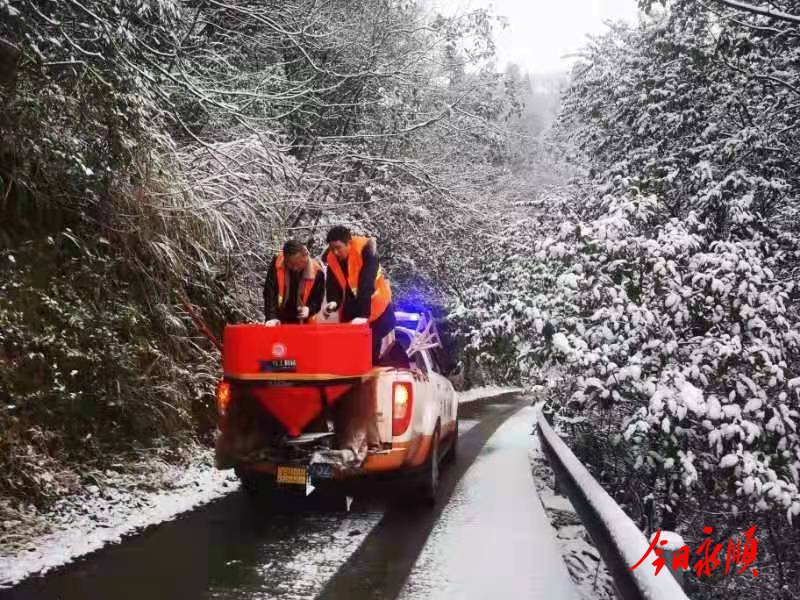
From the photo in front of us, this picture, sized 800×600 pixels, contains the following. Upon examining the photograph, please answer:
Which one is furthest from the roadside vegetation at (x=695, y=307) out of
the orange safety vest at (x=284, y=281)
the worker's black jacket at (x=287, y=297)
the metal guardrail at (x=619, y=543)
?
the worker's black jacket at (x=287, y=297)

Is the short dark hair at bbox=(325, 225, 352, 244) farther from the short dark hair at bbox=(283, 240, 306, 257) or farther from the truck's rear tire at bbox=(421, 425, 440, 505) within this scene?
the truck's rear tire at bbox=(421, 425, 440, 505)

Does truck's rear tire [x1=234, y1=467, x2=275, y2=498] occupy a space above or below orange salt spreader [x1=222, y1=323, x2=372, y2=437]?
below

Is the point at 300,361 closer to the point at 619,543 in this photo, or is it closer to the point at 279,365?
the point at 279,365

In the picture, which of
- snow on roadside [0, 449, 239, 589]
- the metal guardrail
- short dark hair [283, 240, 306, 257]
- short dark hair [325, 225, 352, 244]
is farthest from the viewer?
short dark hair [325, 225, 352, 244]

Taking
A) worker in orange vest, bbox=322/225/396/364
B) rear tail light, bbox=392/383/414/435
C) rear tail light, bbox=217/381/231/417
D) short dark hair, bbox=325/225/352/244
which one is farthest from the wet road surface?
short dark hair, bbox=325/225/352/244

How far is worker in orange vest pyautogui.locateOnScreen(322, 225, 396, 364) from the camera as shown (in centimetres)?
667

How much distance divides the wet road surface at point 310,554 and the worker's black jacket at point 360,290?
1.93m

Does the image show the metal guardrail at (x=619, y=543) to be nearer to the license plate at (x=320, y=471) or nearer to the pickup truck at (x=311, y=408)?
the pickup truck at (x=311, y=408)

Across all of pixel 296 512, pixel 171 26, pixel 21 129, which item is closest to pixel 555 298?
pixel 296 512

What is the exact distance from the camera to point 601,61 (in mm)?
17453

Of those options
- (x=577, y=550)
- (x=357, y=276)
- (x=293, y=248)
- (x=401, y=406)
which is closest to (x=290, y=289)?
(x=293, y=248)

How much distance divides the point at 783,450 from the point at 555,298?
116 inches

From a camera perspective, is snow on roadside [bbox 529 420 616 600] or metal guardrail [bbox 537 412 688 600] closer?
metal guardrail [bbox 537 412 688 600]

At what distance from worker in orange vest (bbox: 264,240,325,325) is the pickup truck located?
1.10m
